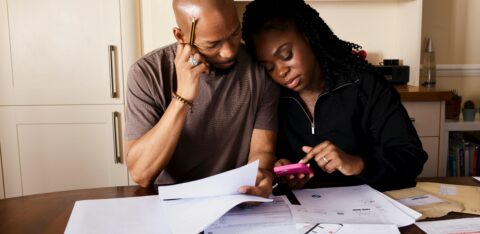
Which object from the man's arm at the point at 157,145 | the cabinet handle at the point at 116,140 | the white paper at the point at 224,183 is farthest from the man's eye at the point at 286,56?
the cabinet handle at the point at 116,140

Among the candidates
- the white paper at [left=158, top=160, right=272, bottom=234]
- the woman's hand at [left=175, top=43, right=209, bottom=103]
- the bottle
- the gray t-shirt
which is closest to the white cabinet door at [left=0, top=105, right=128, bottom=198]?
the gray t-shirt

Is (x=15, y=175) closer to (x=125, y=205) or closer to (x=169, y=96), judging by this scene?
(x=169, y=96)

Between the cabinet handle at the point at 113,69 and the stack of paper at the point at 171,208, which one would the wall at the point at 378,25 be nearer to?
the cabinet handle at the point at 113,69

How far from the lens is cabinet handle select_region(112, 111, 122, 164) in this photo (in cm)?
260

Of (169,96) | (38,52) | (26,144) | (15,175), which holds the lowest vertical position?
(15,175)

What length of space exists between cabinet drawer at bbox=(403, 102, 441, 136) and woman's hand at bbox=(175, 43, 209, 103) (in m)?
1.58

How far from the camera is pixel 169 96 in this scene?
4.25 ft

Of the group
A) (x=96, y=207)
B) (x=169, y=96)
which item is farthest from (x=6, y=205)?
(x=169, y=96)

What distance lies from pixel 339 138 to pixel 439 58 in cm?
191

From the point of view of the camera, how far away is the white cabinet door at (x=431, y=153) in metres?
2.45

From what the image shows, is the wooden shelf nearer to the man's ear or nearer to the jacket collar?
the jacket collar

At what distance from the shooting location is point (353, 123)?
137 centimetres

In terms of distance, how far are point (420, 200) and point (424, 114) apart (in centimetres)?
152

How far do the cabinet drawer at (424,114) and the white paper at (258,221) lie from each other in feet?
5.40
